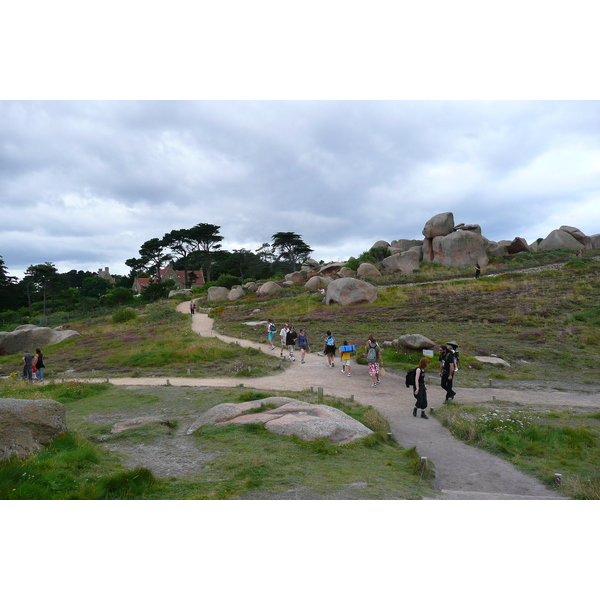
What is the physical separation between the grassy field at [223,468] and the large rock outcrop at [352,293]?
26.7 m

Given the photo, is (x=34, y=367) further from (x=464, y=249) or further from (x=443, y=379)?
(x=464, y=249)

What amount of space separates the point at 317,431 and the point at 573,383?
12.7 m

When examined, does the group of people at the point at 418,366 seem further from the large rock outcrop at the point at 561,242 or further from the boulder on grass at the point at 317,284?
the large rock outcrop at the point at 561,242

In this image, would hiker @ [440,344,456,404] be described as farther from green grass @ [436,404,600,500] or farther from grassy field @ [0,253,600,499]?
grassy field @ [0,253,600,499]

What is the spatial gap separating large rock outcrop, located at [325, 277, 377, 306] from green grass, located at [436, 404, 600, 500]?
25.2 metres

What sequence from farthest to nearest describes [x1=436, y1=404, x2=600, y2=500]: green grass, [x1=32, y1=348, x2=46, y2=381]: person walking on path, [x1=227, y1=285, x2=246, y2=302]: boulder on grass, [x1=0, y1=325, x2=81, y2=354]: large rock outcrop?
[x1=227, y1=285, x2=246, y2=302]: boulder on grass
[x1=0, y1=325, x2=81, y2=354]: large rock outcrop
[x1=32, y1=348, x2=46, y2=381]: person walking on path
[x1=436, y1=404, x2=600, y2=500]: green grass

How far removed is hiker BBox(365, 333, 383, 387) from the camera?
49.6 ft

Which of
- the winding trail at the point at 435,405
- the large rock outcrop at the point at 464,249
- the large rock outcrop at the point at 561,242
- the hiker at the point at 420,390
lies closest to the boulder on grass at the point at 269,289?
the large rock outcrop at the point at 464,249

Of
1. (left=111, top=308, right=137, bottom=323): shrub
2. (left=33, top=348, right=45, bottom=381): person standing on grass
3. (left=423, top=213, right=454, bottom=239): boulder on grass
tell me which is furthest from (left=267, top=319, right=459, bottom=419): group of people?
(left=423, top=213, right=454, bottom=239): boulder on grass

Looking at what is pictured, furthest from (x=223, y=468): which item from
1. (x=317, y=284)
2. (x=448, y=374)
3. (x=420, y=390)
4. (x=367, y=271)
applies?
(x=367, y=271)

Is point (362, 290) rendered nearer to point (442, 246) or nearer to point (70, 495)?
point (442, 246)

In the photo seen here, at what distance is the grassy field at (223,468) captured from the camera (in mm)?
5266

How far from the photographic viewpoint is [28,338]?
31625 millimetres

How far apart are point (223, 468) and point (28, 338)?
107 ft
